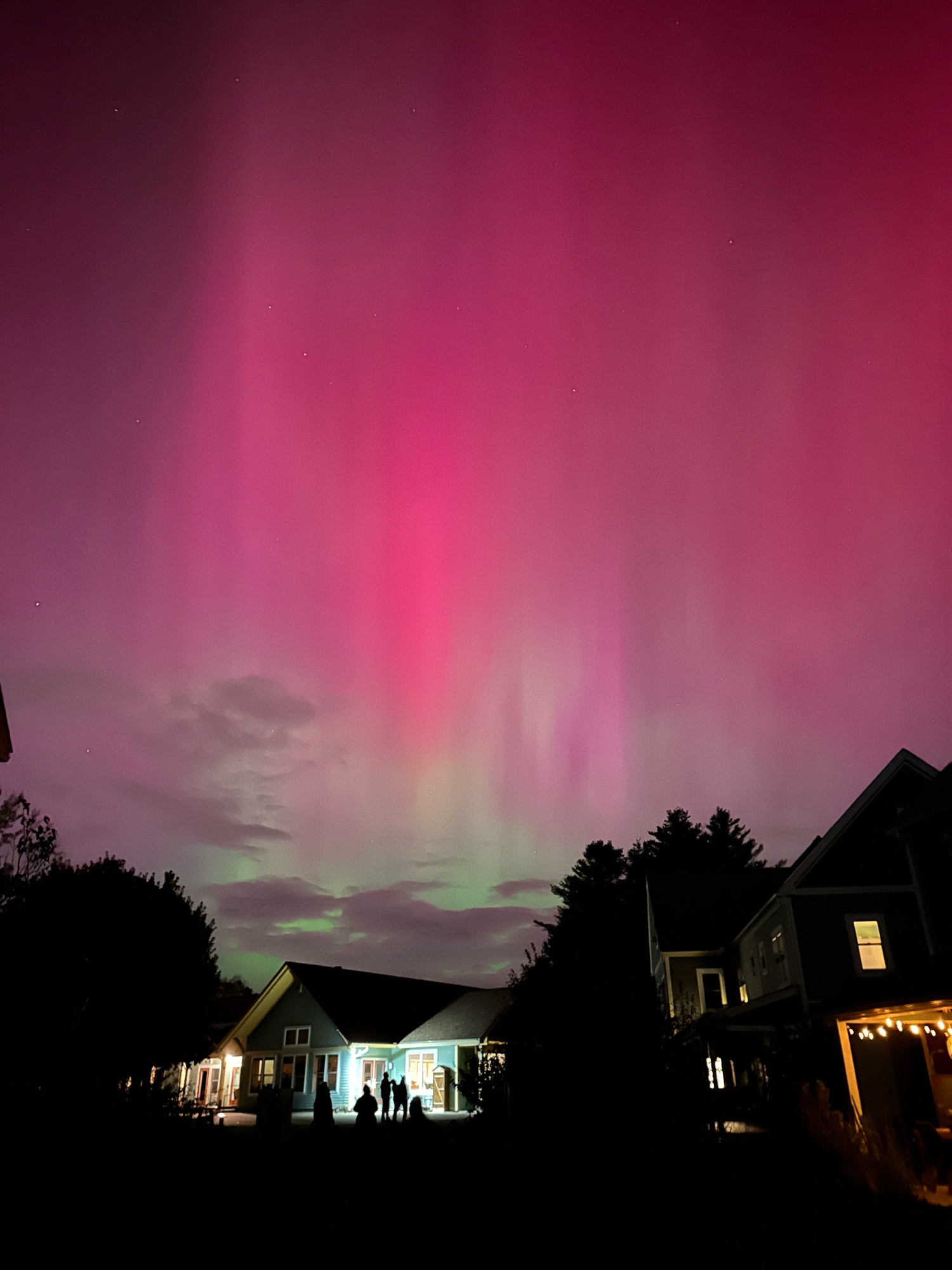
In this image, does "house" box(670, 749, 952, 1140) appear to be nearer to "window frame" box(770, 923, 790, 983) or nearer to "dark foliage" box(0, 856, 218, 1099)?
"window frame" box(770, 923, 790, 983)

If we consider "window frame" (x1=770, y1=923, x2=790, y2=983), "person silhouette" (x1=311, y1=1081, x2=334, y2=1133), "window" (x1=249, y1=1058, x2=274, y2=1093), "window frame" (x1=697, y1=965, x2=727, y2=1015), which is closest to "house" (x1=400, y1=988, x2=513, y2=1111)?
"window" (x1=249, y1=1058, x2=274, y2=1093)

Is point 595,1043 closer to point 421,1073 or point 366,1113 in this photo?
point 366,1113

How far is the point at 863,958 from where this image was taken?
27078mm

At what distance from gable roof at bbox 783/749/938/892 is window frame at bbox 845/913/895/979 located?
1908 mm

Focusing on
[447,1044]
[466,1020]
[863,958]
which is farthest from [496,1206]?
[466,1020]

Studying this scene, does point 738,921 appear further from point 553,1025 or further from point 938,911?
point 553,1025

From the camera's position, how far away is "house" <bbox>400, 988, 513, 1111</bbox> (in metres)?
46.6

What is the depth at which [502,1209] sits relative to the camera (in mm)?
10969

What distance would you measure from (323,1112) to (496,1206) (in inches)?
547

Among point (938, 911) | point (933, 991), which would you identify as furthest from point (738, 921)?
point (933, 991)

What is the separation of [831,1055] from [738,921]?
16.0m

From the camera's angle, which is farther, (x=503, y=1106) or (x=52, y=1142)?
(x=52, y=1142)

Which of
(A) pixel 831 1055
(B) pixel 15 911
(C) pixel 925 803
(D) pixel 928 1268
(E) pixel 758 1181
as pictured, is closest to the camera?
(D) pixel 928 1268

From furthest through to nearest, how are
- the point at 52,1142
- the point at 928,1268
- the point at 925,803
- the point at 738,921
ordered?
the point at 738,921
the point at 925,803
the point at 52,1142
the point at 928,1268
